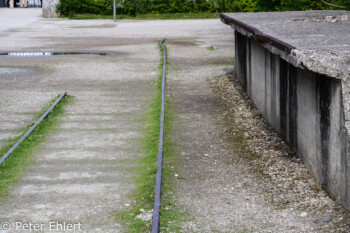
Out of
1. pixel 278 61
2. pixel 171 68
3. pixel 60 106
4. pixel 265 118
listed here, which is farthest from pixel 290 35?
pixel 171 68

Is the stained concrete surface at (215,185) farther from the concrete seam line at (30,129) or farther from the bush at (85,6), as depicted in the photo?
the bush at (85,6)

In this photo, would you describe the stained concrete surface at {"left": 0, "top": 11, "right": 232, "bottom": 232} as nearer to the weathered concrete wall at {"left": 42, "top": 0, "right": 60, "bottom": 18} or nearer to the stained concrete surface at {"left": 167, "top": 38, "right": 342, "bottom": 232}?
the stained concrete surface at {"left": 167, "top": 38, "right": 342, "bottom": 232}

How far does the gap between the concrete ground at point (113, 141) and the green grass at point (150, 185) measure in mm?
121

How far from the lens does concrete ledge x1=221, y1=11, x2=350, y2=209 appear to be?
6211 mm

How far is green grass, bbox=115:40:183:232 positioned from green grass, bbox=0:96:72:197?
4.84 ft

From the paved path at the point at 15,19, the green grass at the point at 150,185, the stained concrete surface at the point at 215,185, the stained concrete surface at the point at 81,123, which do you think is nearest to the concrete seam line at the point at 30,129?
the stained concrete surface at the point at 81,123

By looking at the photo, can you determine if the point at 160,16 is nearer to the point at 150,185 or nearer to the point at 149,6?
the point at 149,6

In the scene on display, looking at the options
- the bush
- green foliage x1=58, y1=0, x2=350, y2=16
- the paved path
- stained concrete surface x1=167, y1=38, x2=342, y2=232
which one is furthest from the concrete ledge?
the bush

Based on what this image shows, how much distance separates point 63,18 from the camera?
3897 centimetres

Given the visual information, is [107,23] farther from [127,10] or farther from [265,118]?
[265,118]

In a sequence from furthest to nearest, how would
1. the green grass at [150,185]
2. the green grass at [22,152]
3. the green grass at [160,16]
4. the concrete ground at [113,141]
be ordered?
the green grass at [160,16] < the green grass at [22,152] < the concrete ground at [113,141] < the green grass at [150,185]

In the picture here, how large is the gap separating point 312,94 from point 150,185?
2.14m

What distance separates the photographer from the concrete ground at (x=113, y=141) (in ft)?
21.3

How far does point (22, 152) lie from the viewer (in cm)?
877
